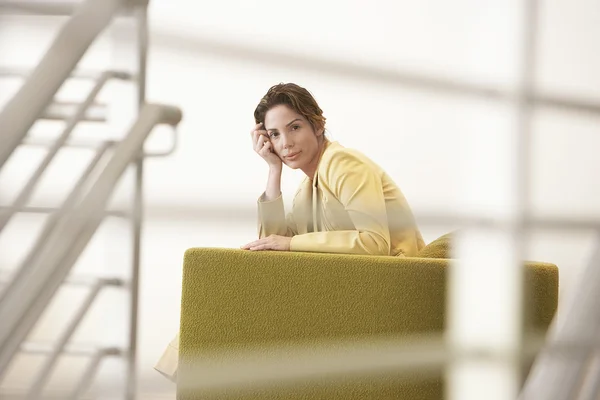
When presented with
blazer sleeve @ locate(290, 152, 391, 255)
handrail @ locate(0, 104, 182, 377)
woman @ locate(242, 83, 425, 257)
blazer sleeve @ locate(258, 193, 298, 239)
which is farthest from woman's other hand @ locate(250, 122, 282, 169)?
handrail @ locate(0, 104, 182, 377)

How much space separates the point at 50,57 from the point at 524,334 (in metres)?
0.71

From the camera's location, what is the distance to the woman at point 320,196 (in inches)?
65.6

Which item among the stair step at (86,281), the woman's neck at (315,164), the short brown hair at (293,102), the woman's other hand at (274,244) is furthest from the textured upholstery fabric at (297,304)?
the short brown hair at (293,102)

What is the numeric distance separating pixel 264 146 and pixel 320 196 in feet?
0.82

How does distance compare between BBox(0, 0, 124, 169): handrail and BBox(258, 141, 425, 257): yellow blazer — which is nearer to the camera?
BBox(0, 0, 124, 169): handrail

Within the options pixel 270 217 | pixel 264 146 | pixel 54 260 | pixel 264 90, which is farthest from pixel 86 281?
pixel 264 90

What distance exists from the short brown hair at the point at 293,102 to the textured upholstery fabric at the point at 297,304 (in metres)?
0.60

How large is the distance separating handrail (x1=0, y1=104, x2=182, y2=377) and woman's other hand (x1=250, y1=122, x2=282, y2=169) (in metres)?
1.42

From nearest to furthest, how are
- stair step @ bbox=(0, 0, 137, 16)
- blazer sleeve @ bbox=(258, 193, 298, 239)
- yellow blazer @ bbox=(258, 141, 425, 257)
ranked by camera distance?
stair step @ bbox=(0, 0, 137, 16), yellow blazer @ bbox=(258, 141, 425, 257), blazer sleeve @ bbox=(258, 193, 298, 239)

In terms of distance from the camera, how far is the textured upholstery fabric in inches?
60.9

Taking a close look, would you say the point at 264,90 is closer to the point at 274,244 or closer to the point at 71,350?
the point at 274,244

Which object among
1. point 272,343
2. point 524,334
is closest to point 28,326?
point 524,334

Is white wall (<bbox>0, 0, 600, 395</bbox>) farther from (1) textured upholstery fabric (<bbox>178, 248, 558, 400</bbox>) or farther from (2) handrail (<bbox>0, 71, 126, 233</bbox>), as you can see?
(2) handrail (<bbox>0, 71, 126, 233</bbox>)

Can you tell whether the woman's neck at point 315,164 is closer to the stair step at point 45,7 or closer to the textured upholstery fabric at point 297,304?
the textured upholstery fabric at point 297,304
